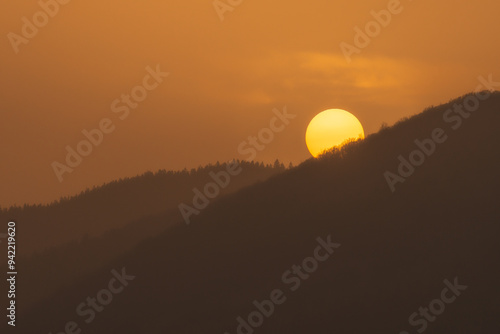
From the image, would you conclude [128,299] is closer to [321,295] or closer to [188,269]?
[188,269]

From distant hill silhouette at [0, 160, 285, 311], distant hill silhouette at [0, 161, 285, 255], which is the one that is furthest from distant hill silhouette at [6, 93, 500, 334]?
distant hill silhouette at [0, 161, 285, 255]

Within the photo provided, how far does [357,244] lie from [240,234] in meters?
7.38

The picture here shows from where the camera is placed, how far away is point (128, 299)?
34.7 meters

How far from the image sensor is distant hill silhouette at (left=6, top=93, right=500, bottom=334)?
90.8 ft

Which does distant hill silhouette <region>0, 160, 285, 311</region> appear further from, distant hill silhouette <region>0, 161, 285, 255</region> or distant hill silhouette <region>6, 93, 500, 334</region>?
distant hill silhouette <region>6, 93, 500, 334</region>

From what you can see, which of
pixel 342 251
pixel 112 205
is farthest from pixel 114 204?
pixel 342 251

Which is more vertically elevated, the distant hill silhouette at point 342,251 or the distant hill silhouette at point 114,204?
the distant hill silhouette at point 114,204

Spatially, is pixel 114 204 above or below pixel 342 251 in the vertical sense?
above

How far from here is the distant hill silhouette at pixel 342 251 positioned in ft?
90.8

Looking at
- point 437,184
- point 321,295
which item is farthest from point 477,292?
point 437,184

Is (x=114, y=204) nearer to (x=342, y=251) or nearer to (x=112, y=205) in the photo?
(x=112, y=205)

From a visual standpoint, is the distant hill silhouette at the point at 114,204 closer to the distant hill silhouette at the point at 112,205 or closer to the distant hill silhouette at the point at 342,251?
the distant hill silhouette at the point at 112,205

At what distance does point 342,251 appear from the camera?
32.5 metres

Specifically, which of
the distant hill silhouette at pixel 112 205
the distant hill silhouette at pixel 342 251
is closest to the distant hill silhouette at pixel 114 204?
the distant hill silhouette at pixel 112 205
